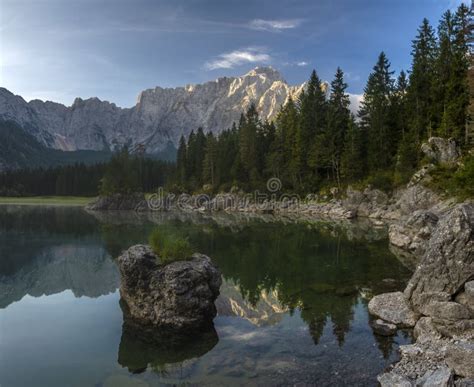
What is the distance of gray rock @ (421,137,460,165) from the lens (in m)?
55.7

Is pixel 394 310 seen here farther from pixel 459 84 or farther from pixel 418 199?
pixel 459 84

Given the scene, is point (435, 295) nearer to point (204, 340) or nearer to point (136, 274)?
point (204, 340)

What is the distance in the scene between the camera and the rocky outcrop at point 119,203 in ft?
383

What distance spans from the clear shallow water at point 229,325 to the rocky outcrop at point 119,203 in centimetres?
8271

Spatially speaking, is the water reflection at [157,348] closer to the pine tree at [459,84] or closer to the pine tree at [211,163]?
the pine tree at [459,84]

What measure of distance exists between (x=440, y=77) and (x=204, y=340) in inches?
2713

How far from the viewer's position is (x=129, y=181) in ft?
409

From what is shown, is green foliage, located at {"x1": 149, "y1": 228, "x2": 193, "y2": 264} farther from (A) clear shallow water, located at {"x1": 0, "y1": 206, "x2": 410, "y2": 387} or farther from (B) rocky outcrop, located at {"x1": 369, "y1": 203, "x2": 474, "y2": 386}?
(B) rocky outcrop, located at {"x1": 369, "y1": 203, "x2": 474, "y2": 386}

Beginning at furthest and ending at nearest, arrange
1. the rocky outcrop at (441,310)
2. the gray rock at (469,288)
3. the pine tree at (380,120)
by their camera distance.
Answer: the pine tree at (380,120) < the gray rock at (469,288) < the rocky outcrop at (441,310)

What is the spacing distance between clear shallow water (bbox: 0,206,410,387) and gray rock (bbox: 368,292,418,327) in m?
0.76

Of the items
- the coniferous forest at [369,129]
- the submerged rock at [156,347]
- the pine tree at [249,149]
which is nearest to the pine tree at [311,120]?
the coniferous forest at [369,129]

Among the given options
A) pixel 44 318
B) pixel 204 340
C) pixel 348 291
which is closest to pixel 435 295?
pixel 348 291

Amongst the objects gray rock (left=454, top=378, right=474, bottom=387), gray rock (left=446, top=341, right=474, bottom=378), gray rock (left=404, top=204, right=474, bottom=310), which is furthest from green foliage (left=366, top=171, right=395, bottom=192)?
gray rock (left=454, top=378, right=474, bottom=387)

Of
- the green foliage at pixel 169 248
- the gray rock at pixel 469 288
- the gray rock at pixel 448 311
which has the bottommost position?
the gray rock at pixel 448 311
